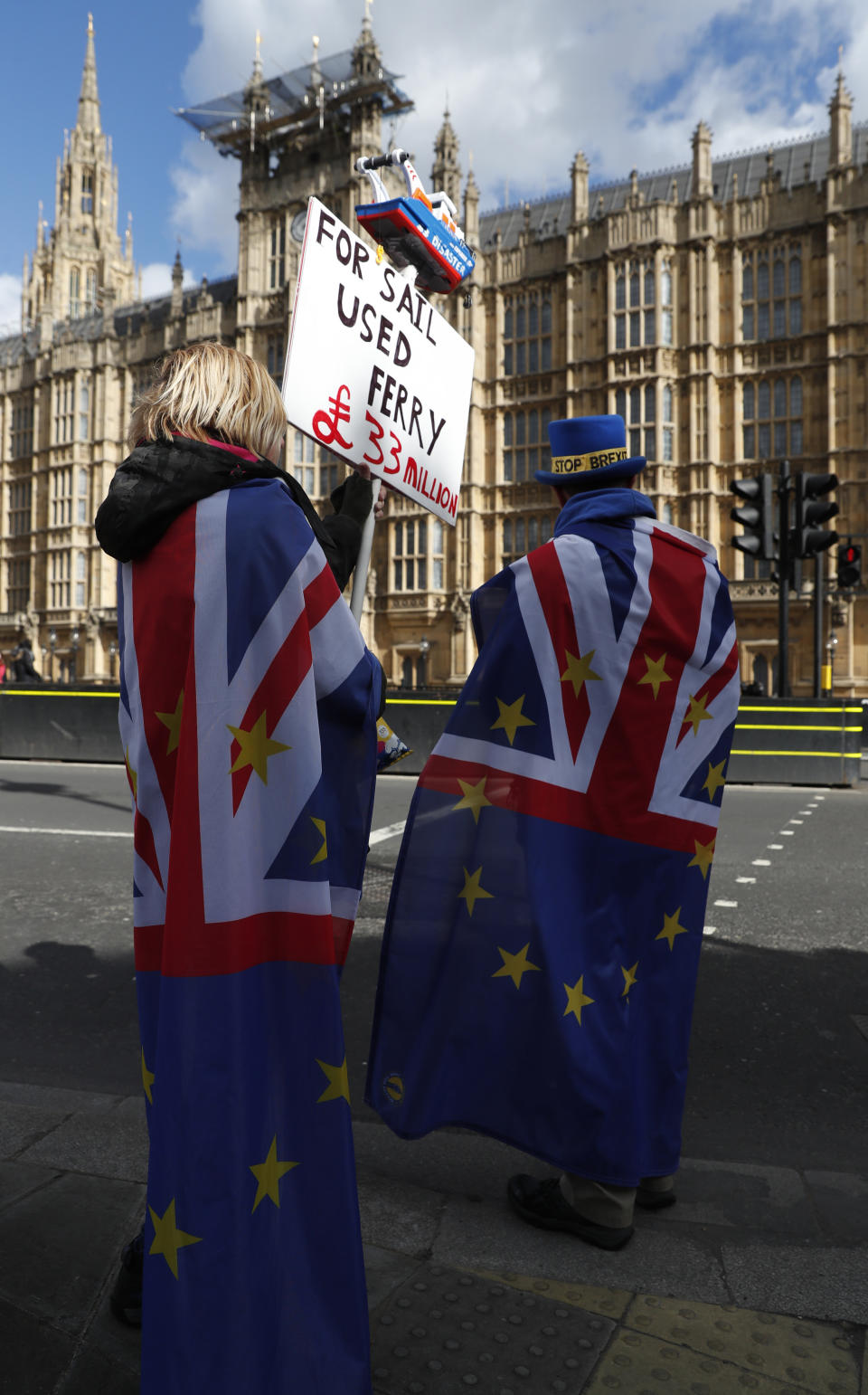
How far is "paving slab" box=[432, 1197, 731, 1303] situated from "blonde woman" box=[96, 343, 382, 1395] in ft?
1.81

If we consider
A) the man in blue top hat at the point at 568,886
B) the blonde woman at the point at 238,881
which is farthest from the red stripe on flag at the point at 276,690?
the man in blue top hat at the point at 568,886

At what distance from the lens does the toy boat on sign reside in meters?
3.05

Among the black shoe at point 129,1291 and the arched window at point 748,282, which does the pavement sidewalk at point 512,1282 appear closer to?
the black shoe at point 129,1291

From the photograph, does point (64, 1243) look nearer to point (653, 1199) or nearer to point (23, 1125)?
point (23, 1125)

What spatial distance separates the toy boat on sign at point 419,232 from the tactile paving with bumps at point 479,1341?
113 inches

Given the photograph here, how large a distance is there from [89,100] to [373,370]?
260ft

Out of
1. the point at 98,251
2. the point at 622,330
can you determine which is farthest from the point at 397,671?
the point at 98,251

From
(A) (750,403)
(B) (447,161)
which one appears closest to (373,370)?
(A) (750,403)

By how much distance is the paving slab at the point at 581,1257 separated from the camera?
175cm

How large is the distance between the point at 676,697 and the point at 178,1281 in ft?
4.72

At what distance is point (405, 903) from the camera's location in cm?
206

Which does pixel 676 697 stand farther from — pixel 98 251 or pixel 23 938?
pixel 98 251

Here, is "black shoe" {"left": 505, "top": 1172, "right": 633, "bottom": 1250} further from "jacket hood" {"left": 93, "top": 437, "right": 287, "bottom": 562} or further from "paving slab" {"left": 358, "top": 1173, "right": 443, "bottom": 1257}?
"jacket hood" {"left": 93, "top": 437, "right": 287, "bottom": 562}

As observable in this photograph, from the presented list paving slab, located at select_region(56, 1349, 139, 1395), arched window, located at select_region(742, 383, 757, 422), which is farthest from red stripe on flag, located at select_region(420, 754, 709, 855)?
arched window, located at select_region(742, 383, 757, 422)
